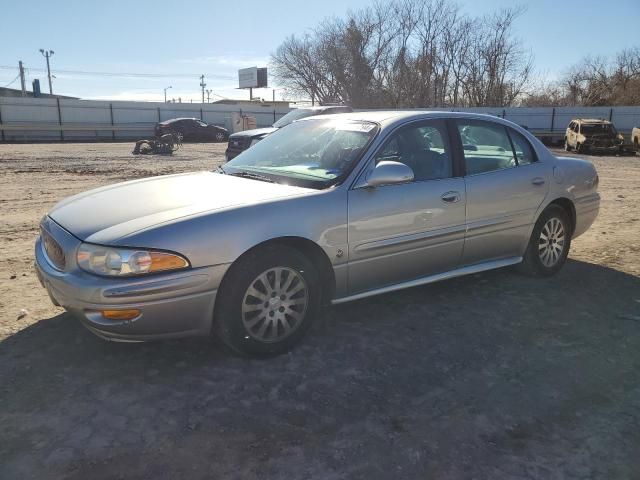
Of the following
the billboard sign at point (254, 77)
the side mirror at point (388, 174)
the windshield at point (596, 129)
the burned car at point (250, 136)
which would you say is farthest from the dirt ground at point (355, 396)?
the billboard sign at point (254, 77)

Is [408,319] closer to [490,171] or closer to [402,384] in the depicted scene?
[402,384]

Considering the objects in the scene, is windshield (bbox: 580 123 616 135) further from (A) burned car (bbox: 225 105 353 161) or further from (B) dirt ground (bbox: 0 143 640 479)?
(B) dirt ground (bbox: 0 143 640 479)

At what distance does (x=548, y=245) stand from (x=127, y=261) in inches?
153

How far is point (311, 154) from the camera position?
4055 millimetres

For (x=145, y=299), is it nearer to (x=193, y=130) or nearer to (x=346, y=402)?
(x=346, y=402)

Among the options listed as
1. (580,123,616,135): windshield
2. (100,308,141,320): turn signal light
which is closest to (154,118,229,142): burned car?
(580,123,616,135): windshield

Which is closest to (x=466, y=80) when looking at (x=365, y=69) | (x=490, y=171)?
(x=365, y=69)

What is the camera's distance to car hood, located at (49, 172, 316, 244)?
3.08m

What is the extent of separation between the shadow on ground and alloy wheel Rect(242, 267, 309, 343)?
0.19 m

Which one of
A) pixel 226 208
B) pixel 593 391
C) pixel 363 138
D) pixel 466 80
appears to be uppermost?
pixel 466 80

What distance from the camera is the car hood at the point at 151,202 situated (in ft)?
10.1

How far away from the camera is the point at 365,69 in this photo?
49562 mm

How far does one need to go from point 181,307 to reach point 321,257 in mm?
975

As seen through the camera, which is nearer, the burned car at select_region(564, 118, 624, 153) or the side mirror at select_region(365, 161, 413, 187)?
the side mirror at select_region(365, 161, 413, 187)
